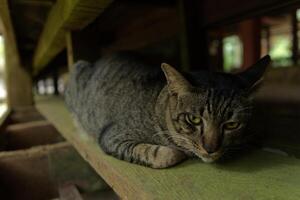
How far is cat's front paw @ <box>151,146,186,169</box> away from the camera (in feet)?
3.77

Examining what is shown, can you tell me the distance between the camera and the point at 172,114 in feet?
4.06

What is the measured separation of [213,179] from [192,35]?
1.88 m

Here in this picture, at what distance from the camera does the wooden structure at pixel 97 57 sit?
1.01 m

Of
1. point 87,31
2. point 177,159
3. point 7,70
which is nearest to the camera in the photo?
point 177,159

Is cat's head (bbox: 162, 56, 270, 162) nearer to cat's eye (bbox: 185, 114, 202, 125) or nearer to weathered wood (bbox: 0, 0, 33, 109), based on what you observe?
cat's eye (bbox: 185, 114, 202, 125)

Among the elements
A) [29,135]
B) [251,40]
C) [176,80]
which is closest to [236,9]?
[176,80]

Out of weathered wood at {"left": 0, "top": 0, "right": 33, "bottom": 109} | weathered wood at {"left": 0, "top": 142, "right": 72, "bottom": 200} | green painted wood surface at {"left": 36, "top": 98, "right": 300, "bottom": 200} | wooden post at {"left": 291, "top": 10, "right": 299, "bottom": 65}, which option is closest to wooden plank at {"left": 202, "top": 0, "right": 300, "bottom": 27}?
green painted wood surface at {"left": 36, "top": 98, "right": 300, "bottom": 200}

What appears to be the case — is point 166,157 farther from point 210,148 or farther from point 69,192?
point 69,192

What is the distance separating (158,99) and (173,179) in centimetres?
45

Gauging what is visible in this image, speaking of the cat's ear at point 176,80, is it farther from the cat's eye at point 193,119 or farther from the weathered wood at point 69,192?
the weathered wood at point 69,192

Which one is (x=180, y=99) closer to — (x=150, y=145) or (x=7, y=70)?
(x=150, y=145)

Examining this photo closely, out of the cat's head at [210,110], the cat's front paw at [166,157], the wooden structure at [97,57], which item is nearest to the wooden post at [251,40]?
the wooden structure at [97,57]

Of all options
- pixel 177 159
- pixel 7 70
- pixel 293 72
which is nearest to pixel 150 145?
pixel 177 159

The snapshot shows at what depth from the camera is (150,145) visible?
1267 millimetres
